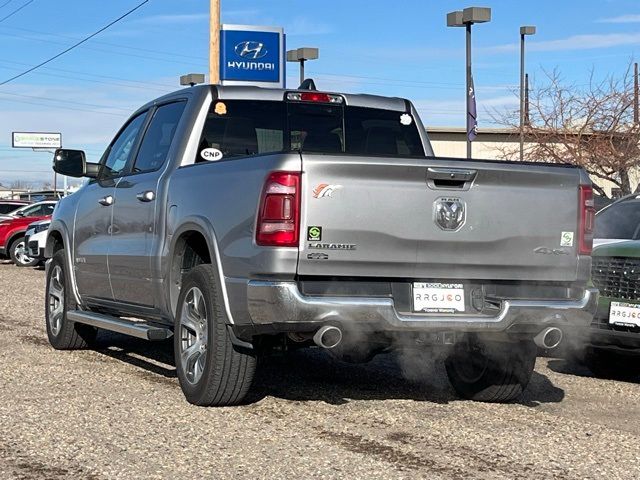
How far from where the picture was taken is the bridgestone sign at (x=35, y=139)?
92.2 m

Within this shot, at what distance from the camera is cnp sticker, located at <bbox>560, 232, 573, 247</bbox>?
6484 mm

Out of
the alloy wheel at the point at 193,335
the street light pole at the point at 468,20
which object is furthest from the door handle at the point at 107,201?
the street light pole at the point at 468,20

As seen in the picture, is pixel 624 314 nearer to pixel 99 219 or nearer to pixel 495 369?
pixel 495 369

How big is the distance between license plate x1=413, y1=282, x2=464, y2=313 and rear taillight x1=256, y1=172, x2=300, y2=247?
0.83 meters

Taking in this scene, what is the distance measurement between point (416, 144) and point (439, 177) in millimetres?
2194

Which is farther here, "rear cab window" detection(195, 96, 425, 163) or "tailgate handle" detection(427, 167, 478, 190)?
"rear cab window" detection(195, 96, 425, 163)

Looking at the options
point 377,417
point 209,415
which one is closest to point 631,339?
point 377,417

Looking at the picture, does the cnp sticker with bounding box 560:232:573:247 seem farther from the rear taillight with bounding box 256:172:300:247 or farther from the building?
the building

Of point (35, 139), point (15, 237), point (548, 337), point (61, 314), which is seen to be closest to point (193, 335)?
point (548, 337)

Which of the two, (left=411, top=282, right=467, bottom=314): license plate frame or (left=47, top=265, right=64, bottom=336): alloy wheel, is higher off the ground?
(left=411, top=282, right=467, bottom=314): license plate frame

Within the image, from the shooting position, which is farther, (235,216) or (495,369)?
(495,369)

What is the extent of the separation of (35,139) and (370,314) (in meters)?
94.2

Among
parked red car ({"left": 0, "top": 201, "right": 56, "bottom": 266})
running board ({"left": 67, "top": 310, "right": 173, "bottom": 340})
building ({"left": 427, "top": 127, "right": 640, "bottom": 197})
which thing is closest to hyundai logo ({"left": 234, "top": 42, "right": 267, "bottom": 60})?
parked red car ({"left": 0, "top": 201, "right": 56, "bottom": 266})

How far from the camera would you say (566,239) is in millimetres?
6492
